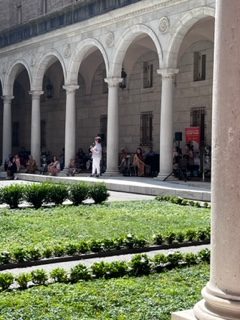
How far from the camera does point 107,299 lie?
634 centimetres

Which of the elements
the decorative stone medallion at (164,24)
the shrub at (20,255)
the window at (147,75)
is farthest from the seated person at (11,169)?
the shrub at (20,255)

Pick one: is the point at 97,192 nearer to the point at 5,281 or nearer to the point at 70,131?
the point at 5,281

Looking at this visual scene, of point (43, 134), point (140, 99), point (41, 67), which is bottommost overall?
point (43, 134)

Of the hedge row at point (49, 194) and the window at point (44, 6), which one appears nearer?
the hedge row at point (49, 194)

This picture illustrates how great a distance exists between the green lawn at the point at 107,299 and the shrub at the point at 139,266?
32 cm

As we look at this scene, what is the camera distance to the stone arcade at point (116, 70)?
2236 cm

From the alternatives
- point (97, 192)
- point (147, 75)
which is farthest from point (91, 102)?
point (97, 192)

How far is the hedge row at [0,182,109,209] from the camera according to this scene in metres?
15.5

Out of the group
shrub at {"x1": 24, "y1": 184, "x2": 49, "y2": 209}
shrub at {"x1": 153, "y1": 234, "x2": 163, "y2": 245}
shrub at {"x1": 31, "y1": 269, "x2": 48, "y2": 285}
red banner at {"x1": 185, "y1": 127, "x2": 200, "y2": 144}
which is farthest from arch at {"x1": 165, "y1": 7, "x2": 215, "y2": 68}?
shrub at {"x1": 31, "y1": 269, "x2": 48, "y2": 285}

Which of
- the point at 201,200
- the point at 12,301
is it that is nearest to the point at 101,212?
the point at 201,200

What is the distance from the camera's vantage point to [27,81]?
39500 mm

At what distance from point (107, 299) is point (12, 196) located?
9562 mm

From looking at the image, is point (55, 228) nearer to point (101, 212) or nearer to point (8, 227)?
point (8, 227)

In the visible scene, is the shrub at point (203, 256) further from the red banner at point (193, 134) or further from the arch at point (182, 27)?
the red banner at point (193, 134)
